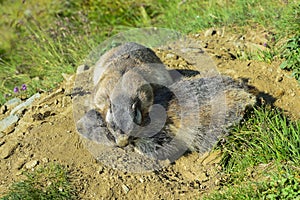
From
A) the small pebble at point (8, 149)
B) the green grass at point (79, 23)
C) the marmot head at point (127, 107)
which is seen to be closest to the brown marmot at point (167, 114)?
the marmot head at point (127, 107)

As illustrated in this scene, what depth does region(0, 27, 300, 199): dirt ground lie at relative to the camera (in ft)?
13.8

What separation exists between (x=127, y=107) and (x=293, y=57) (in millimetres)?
1902

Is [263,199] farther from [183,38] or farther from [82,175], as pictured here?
[183,38]

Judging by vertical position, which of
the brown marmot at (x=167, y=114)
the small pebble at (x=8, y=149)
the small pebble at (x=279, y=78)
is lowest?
the small pebble at (x=279, y=78)

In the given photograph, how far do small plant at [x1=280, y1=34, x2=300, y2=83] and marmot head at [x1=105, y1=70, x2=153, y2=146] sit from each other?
1435mm

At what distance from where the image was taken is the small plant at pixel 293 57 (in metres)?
4.90

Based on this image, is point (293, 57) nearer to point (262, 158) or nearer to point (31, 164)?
point (262, 158)

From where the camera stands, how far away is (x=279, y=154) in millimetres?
3826

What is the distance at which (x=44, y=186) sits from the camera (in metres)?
4.23

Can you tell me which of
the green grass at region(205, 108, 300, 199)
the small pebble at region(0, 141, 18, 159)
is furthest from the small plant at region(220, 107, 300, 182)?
the small pebble at region(0, 141, 18, 159)

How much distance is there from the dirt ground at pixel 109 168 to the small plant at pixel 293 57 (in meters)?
0.09

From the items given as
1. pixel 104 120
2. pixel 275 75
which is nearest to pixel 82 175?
pixel 104 120

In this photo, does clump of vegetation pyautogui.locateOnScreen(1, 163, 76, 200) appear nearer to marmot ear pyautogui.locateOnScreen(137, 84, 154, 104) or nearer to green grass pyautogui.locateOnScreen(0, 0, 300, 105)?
marmot ear pyautogui.locateOnScreen(137, 84, 154, 104)

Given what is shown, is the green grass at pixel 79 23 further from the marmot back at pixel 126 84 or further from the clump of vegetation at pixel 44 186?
the clump of vegetation at pixel 44 186
